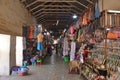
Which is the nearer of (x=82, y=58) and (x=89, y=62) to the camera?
(x=89, y=62)

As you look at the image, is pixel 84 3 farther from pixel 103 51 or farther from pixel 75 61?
pixel 103 51

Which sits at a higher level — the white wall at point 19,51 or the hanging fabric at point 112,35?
the hanging fabric at point 112,35

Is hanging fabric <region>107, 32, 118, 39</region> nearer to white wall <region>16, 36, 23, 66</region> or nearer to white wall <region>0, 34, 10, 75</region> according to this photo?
white wall <region>0, 34, 10, 75</region>

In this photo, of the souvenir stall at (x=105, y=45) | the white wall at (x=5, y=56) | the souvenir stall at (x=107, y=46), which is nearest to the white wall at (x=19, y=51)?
Result: the white wall at (x=5, y=56)

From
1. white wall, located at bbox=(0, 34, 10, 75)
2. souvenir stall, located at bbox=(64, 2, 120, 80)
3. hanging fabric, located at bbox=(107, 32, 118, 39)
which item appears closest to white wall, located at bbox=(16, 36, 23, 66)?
white wall, located at bbox=(0, 34, 10, 75)

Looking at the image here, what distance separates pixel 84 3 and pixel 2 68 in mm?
4700

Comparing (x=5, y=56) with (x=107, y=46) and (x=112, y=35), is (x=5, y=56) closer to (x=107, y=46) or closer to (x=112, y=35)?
(x=107, y=46)

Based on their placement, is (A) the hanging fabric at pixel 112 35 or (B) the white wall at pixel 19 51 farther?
(B) the white wall at pixel 19 51

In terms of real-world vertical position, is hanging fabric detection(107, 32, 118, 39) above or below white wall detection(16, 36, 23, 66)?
above

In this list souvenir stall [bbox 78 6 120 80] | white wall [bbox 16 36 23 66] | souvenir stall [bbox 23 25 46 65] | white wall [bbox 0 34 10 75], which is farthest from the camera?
white wall [bbox 16 36 23 66]

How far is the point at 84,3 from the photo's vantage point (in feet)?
32.8

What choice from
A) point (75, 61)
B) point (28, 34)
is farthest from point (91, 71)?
point (28, 34)

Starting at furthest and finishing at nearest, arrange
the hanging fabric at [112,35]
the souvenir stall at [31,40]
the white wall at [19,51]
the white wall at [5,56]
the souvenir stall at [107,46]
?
the white wall at [19,51], the souvenir stall at [31,40], the white wall at [5,56], the hanging fabric at [112,35], the souvenir stall at [107,46]

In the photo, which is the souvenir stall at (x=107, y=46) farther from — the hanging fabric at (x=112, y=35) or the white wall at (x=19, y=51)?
the white wall at (x=19, y=51)
